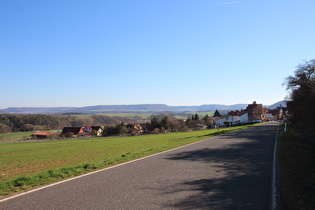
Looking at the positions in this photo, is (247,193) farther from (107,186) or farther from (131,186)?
(107,186)

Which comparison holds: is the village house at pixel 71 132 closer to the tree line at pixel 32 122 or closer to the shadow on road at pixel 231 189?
the tree line at pixel 32 122

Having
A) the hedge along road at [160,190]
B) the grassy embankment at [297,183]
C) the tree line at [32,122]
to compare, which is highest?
the grassy embankment at [297,183]

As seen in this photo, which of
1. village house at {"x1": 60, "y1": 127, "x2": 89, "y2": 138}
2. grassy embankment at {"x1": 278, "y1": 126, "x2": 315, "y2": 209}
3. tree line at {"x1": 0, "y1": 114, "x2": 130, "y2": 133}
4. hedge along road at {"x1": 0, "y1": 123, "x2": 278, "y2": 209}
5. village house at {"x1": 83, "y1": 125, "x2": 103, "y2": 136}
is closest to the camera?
grassy embankment at {"x1": 278, "y1": 126, "x2": 315, "y2": 209}

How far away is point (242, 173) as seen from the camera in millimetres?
7859

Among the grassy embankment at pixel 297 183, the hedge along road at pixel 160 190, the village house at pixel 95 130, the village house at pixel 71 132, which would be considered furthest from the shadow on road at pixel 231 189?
the village house at pixel 71 132

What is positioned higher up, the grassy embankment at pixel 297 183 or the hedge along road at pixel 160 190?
the grassy embankment at pixel 297 183

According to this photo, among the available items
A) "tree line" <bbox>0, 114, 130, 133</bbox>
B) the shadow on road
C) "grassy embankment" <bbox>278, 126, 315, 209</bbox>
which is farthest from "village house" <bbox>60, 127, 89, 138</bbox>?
"grassy embankment" <bbox>278, 126, 315, 209</bbox>

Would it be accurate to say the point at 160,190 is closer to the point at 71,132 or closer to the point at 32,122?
the point at 71,132

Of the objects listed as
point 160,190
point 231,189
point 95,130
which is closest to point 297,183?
point 231,189

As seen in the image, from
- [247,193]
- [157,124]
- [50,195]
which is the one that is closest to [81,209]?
[50,195]

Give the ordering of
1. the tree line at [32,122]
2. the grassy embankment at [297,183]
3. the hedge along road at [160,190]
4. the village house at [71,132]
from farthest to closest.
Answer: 1. the tree line at [32,122]
2. the village house at [71,132]
3. the hedge along road at [160,190]
4. the grassy embankment at [297,183]

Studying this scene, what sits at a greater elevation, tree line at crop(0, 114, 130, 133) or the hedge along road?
the hedge along road

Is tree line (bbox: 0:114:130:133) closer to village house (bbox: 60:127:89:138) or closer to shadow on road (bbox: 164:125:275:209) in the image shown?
village house (bbox: 60:127:89:138)

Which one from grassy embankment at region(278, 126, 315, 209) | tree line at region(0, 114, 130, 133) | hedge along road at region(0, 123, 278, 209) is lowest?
tree line at region(0, 114, 130, 133)
